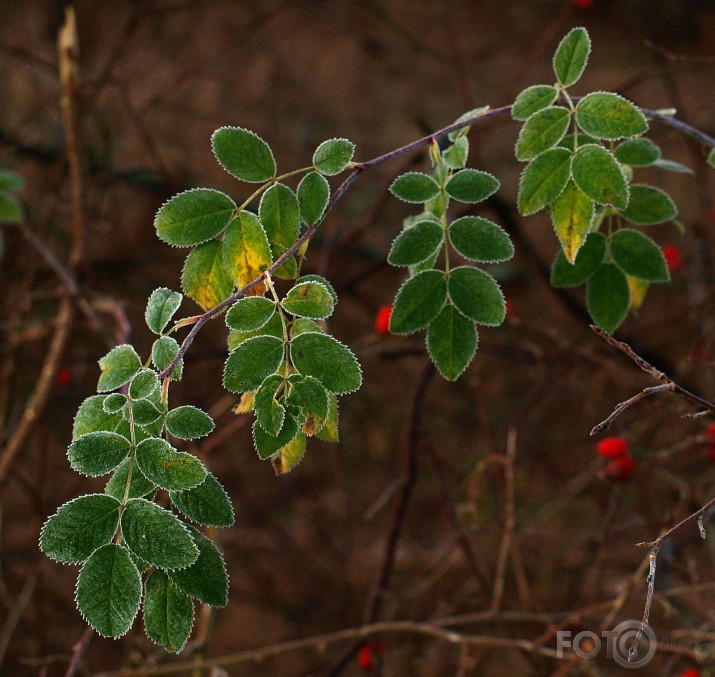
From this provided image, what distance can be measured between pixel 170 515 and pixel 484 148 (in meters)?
2.35

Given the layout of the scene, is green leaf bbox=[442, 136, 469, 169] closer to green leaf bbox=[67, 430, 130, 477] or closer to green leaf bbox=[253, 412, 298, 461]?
green leaf bbox=[253, 412, 298, 461]

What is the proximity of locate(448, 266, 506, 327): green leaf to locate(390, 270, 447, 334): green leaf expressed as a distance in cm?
2

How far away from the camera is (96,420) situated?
77cm

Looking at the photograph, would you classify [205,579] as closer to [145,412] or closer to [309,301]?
[145,412]

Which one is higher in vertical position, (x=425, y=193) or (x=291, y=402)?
(x=425, y=193)

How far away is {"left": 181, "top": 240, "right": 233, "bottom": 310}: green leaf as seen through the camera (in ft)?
2.83

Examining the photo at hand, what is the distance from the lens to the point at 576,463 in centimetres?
268

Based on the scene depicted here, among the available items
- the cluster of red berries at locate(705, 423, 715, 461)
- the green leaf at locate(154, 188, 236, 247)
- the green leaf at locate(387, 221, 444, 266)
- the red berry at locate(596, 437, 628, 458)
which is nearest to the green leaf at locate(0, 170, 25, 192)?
the green leaf at locate(154, 188, 236, 247)

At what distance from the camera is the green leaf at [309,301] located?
0.77 meters

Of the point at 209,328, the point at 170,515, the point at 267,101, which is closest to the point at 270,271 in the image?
the point at 170,515

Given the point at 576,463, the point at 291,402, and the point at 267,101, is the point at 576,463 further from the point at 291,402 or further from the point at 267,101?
the point at 291,402

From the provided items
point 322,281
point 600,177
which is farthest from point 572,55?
point 322,281

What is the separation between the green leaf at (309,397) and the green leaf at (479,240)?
9.8 inches

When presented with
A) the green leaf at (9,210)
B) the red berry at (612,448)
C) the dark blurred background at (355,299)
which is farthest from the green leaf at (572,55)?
the dark blurred background at (355,299)
